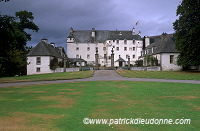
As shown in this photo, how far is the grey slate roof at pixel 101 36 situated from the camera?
74.0 m

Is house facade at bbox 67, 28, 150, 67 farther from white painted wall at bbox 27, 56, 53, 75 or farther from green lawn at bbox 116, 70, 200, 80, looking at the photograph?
green lawn at bbox 116, 70, 200, 80

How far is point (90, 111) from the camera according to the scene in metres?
7.88

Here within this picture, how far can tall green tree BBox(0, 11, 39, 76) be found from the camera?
22709 mm

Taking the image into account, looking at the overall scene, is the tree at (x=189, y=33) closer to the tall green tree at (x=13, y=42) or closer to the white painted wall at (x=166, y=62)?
the white painted wall at (x=166, y=62)

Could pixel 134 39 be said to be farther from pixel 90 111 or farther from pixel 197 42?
pixel 90 111

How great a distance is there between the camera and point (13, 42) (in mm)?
26484

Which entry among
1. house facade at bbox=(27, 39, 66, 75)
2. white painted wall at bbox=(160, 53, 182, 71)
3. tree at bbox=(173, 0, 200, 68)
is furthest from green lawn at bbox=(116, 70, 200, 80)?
house facade at bbox=(27, 39, 66, 75)

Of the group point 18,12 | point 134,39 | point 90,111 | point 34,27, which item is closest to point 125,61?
point 134,39


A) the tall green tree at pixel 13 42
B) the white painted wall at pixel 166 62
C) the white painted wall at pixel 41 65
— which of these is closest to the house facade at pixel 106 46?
the tall green tree at pixel 13 42

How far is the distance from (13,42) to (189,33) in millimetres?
30041

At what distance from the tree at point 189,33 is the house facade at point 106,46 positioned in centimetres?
3046

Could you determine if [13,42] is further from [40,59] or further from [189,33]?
[189,33]

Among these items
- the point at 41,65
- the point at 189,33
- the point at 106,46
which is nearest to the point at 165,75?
the point at 189,33

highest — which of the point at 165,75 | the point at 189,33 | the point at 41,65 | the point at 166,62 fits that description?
the point at 189,33
